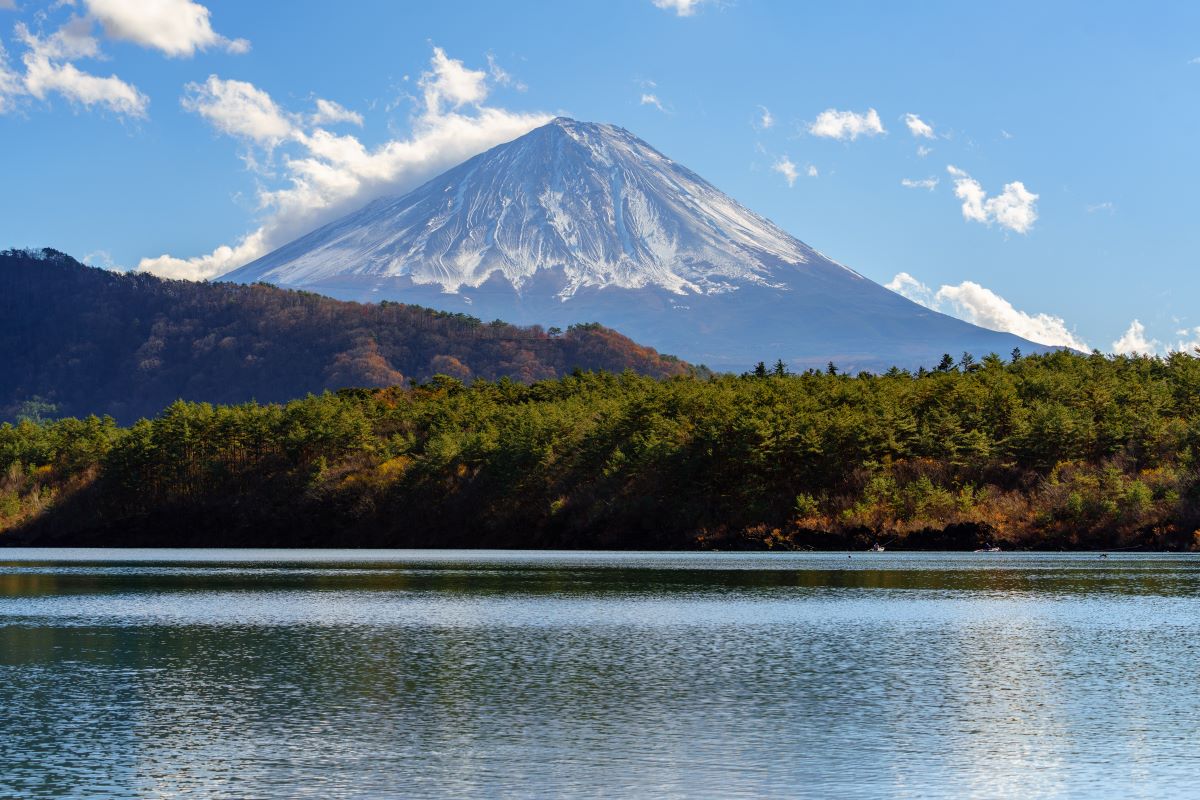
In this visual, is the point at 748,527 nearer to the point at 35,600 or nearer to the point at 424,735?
the point at 35,600

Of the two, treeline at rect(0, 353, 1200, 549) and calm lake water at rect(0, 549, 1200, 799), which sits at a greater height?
treeline at rect(0, 353, 1200, 549)

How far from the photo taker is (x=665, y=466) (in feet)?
357

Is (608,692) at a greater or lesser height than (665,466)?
lesser

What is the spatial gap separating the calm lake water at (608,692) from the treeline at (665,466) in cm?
3778

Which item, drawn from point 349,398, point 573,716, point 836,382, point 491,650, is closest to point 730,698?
A: point 573,716

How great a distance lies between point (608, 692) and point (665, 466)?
78.4m

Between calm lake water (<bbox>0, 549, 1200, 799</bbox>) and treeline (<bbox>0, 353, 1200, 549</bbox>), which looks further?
treeline (<bbox>0, 353, 1200, 549</bbox>)

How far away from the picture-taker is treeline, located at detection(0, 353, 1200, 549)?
323 ft

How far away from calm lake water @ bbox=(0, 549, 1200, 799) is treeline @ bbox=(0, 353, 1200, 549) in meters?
37.8

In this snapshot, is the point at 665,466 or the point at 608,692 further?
the point at 665,466

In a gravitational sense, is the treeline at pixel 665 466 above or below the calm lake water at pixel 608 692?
above

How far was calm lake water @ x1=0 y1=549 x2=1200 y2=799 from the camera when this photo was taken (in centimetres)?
2186

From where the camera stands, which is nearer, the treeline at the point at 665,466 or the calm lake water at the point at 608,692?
the calm lake water at the point at 608,692

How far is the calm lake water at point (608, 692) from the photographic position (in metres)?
21.9
